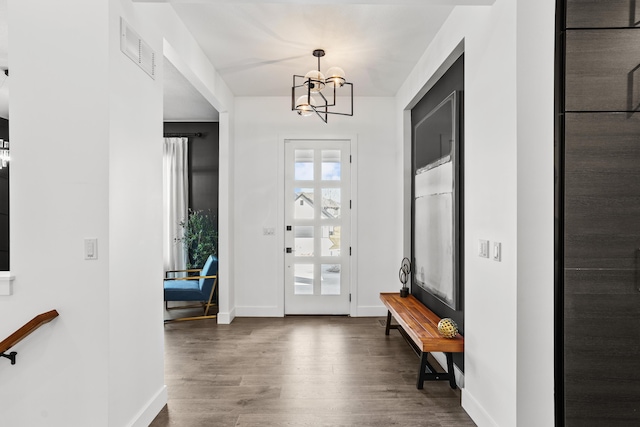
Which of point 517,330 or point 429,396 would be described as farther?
point 429,396

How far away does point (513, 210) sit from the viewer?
2100 mm

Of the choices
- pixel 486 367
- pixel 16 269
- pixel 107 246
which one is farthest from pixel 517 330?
pixel 16 269

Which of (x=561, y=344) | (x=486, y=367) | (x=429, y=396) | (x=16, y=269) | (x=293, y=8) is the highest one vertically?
(x=293, y=8)

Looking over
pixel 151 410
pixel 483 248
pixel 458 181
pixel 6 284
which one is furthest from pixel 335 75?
pixel 151 410

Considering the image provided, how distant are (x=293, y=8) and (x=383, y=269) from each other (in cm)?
331

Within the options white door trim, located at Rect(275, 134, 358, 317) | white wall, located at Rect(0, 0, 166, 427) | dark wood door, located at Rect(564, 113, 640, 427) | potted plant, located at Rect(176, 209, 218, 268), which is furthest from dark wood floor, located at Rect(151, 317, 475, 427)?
potted plant, located at Rect(176, 209, 218, 268)

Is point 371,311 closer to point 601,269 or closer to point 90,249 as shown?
point 601,269

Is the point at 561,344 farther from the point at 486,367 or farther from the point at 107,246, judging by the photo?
the point at 107,246

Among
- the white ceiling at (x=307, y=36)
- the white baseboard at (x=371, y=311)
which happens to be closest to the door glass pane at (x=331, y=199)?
the white baseboard at (x=371, y=311)

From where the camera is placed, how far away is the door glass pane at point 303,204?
5301 millimetres

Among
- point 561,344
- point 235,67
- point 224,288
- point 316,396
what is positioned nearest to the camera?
point 561,344

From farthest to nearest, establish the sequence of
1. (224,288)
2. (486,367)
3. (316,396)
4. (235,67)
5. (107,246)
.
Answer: (224,288) → (235,67) → (316,396) → (486,367) → (107,246)

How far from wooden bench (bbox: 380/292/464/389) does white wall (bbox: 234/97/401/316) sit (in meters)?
1.32

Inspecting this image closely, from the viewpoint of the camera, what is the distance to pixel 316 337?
4.38m
